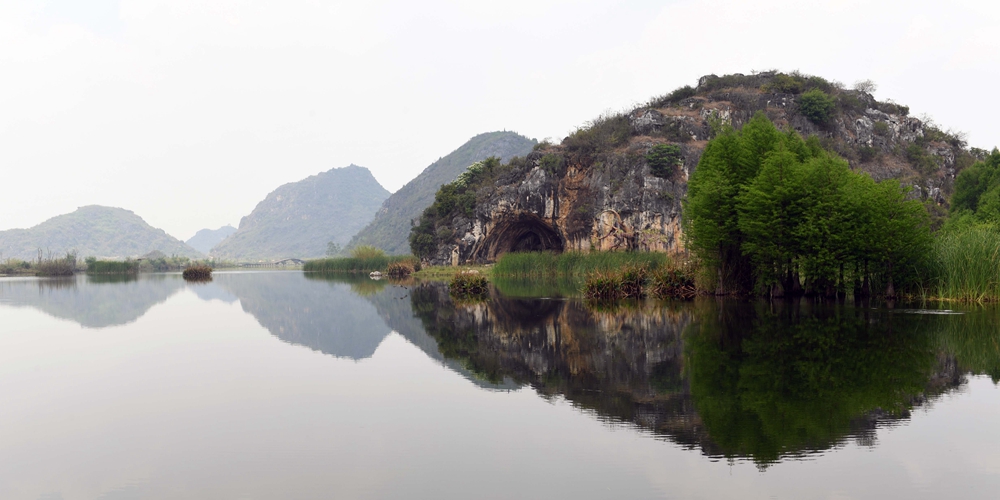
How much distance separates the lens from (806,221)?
25422mm

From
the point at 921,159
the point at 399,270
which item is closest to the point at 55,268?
the point at 399,270

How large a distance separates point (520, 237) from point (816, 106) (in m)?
37.6

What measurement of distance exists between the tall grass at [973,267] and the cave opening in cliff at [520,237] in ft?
174

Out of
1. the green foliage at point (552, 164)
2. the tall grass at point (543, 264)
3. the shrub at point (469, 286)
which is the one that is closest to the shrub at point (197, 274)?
the tall grass at point (543, 264)

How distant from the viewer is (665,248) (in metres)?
66.9

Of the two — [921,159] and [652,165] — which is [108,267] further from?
[921,159]

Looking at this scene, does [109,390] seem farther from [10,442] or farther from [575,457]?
[575,457]

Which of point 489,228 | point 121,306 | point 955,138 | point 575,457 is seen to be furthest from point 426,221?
point 575,457

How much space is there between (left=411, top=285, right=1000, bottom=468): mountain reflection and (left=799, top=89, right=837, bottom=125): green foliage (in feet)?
193

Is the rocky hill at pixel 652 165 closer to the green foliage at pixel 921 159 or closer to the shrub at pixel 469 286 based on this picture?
the green foliage at pixel 921 159

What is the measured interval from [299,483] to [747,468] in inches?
176

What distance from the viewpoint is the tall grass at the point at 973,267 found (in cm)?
2327

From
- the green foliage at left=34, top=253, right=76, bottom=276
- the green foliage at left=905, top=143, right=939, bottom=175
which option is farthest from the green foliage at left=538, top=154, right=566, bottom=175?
the green foliage at left=34, top=253, right=76, bottom=276

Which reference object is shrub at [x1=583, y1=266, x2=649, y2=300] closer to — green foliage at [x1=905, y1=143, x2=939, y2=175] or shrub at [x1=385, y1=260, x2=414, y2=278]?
shrub at [x1=385, y1=260, x2=414, y2=278]
